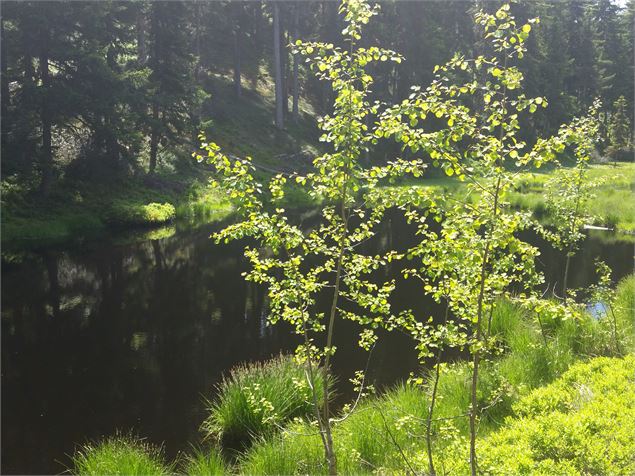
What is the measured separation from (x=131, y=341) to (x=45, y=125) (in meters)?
18.9

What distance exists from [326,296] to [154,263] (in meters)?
7.88

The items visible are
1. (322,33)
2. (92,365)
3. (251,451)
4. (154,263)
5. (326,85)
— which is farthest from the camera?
(326,85)

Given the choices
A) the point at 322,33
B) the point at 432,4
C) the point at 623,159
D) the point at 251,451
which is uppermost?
the point at 432,4

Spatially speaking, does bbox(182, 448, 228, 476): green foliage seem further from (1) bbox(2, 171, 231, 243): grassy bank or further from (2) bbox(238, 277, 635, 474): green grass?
(1) bbox(2, 171, 231, 243): grassy bank

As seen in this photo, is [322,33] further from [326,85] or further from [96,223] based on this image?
[96,223]

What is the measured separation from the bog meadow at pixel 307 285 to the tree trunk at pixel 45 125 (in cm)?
10

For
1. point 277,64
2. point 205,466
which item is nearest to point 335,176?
point 205,466

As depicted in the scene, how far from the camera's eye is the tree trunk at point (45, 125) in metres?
26.9

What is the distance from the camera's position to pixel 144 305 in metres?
16.0

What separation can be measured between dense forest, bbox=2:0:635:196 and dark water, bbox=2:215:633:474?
30.5 feet

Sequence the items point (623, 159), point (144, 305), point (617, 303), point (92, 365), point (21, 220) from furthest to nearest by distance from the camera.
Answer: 1. point (623, 159)
2. point (21, 220)
3. point (144, 305)
4. point (617, 303)
5. point (92, 365)

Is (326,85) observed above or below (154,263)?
above

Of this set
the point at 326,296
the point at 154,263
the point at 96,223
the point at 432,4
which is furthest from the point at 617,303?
the point at 432,4

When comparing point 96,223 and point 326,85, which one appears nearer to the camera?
point 96,223
